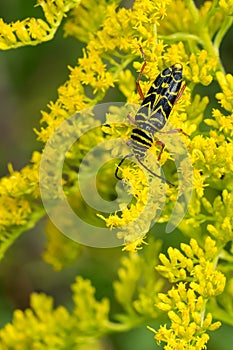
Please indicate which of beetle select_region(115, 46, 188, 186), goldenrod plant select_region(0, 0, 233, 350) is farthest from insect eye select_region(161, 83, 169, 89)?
goldenrod plant select_region(0, 0, 233, 350)

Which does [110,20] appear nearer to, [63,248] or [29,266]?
A: [63,248]

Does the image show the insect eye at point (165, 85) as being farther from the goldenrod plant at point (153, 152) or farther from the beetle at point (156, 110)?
the goldenrod plant at point (153, 152)

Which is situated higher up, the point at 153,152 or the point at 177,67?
Result: the point at 177,67

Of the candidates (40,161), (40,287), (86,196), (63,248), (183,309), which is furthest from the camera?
(40,287)


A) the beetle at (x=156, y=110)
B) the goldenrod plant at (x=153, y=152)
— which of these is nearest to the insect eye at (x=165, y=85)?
the beetle at (x=156, y=110)

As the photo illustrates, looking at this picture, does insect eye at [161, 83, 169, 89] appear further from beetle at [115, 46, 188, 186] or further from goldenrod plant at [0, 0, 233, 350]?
goldenrod plant at [0, 0, 233, 350]

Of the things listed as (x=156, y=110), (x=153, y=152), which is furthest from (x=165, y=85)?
(x=153, y=152)

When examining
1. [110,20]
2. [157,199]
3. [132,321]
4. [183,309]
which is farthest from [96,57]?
[132,321]

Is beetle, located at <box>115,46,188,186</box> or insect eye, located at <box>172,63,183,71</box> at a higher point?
insect eye, located at <box>172,63,183,71</box>

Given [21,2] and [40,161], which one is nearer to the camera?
[40,161]

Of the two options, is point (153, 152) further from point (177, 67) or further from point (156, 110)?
point (177, 67)

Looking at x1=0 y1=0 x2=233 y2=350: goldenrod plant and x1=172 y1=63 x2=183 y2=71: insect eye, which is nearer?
x1=0 y1=0 x2=233 y2=350: goldenrod plant
